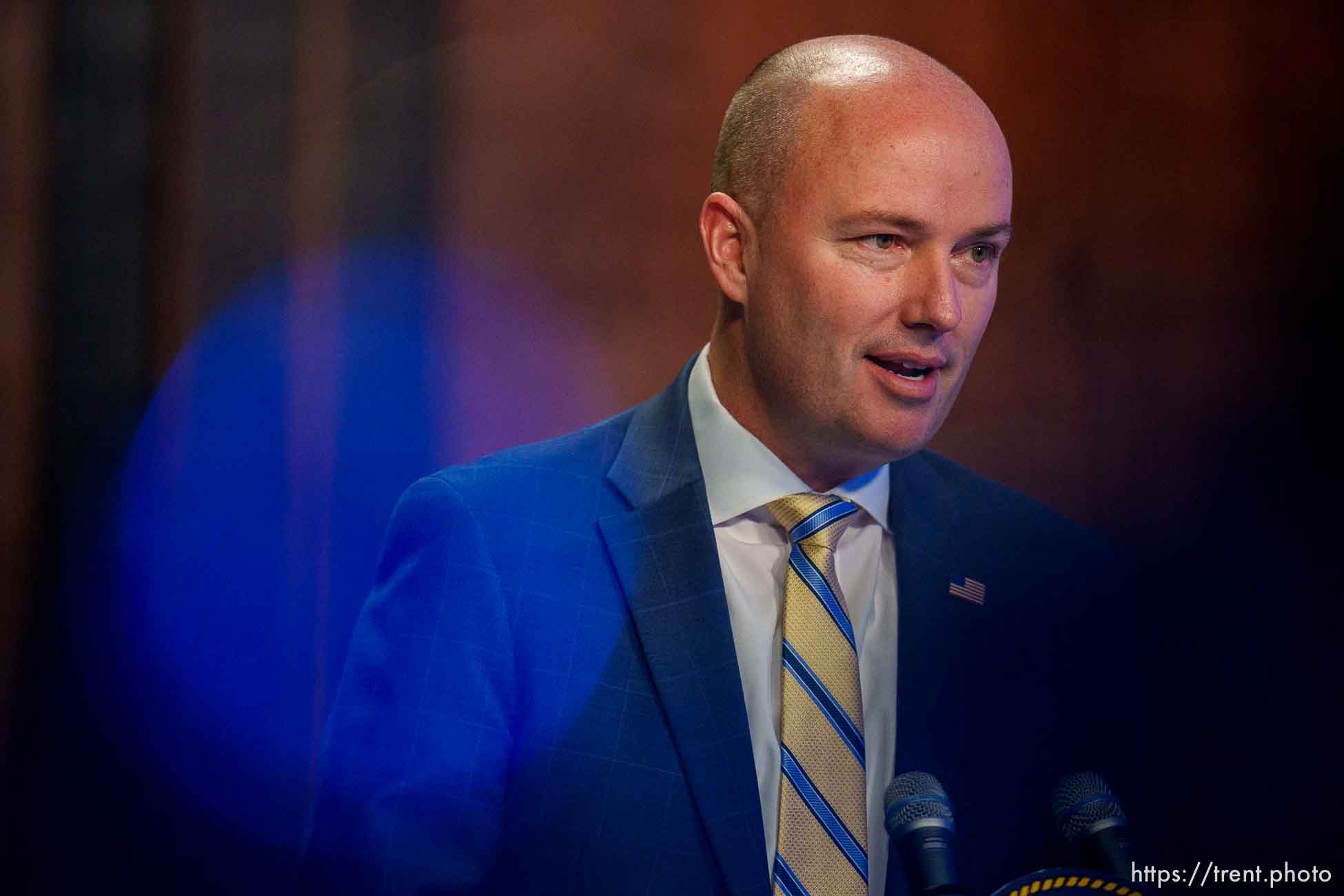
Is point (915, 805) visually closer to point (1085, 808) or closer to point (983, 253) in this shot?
point (1085, 808)

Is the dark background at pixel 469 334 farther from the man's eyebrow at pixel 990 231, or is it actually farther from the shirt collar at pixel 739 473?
the man's eyebrow at pixel 990 231

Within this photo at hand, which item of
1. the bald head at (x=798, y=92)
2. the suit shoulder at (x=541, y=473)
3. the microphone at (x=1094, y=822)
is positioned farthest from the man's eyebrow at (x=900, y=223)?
the microphone at (x=1094, y=822)

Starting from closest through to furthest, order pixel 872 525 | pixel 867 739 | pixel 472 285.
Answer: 1. pixel 867 739
2. pixel 872 525
3. pixel 472 285

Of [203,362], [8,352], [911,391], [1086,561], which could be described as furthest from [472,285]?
[1086,561]

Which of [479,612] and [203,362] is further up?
[203,362]

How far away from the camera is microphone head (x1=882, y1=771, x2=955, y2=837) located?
104 cm

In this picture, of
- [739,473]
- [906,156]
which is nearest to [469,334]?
[739,473]

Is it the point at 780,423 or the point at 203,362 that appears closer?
the point at 780,423

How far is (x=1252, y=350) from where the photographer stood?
7.26ft

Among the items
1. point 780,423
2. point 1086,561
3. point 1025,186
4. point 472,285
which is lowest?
point 1086,561

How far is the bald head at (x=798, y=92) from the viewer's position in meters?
1.44

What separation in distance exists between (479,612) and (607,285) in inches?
31.9

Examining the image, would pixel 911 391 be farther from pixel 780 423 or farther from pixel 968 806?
pixel 968 806

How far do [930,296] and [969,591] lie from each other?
408 millimetres
